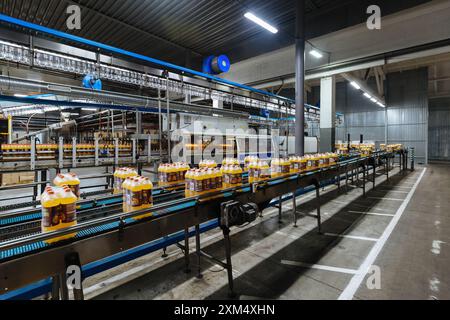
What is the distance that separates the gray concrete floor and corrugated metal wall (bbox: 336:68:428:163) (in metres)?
11.1

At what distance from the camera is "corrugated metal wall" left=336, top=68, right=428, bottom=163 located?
1355 centimetres

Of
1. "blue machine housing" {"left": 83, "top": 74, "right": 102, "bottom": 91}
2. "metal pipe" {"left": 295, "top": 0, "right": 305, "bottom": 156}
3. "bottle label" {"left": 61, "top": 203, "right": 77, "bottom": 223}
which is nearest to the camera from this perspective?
"bottle label" {"left": 61, "top": 203, "right": 77, "bottom": 223}

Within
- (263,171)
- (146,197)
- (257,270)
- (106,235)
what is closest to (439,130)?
(263,171)

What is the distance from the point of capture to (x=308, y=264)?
2.51 metres

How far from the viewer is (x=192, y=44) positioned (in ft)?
21.9

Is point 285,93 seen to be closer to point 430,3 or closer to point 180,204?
point 430,3

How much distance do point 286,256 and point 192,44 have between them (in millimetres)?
6319

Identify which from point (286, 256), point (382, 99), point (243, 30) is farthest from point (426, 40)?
point (382, 99)

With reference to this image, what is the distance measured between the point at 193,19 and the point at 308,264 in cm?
559

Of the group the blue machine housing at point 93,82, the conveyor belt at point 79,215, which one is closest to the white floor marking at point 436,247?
the conveyor belt at point 79,215

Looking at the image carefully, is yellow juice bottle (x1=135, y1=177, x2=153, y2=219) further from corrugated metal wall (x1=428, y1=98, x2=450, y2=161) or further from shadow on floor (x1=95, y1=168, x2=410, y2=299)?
corrugated metal wall (x1=428, y1=98, x2=450, y2=161)

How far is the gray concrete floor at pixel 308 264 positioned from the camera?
207 cm

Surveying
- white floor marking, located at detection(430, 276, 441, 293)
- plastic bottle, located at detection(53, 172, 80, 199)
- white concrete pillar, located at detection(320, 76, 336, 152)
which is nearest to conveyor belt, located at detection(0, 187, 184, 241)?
plastic bottle, located at detection(53, 172, 80, 199)

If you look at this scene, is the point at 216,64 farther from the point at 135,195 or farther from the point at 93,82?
the point at 135,195
